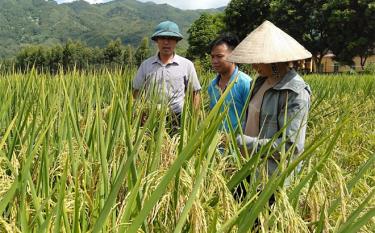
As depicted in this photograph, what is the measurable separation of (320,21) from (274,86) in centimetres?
3004

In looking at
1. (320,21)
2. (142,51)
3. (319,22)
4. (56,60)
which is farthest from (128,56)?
(319,22)

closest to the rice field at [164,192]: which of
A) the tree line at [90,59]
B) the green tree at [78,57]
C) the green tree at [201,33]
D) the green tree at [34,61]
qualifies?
the tree line at [90,59]

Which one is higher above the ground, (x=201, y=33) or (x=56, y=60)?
(x=201, y=33)

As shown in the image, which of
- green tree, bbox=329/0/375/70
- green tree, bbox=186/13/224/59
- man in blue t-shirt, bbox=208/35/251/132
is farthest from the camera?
green tree, bbox=186/13/224/59

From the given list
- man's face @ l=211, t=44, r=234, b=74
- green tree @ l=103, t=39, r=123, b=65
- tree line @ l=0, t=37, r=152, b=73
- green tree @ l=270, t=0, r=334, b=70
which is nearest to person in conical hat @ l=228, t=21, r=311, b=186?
man's face @ l=211, t=44, r=234, b=74

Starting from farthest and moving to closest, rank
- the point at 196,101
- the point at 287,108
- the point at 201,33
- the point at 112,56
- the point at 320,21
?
the point at 201,33 → the point at 320,21 → the point at 112,56 → the point at 196,101 → the point at 287,108

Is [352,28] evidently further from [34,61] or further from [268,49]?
[268,49]

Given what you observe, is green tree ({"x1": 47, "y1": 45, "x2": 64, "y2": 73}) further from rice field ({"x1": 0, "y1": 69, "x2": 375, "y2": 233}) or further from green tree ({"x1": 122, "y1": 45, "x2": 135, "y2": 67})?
rice field ({"x1": 0, "y1": 69, "x2": 375, "y2": 233})

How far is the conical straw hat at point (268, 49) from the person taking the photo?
1.93 m

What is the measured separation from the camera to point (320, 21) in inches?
1190

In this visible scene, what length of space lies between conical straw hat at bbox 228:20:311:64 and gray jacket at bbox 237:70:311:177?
0.29ft

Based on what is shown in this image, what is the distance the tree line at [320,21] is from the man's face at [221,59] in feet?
82.5

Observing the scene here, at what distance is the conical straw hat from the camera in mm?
1933

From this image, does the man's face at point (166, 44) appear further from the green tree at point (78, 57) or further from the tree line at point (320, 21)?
the tree line at point (320, 21)
